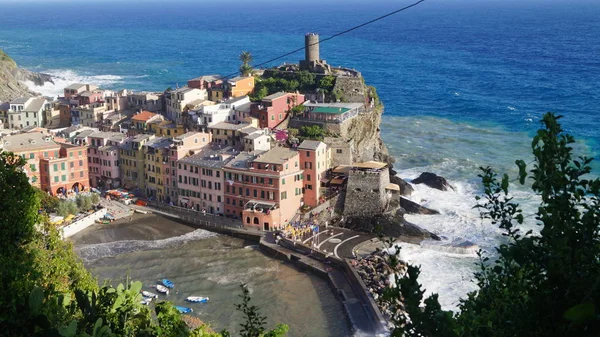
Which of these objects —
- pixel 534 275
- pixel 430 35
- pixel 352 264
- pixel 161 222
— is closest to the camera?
pixel 534 275

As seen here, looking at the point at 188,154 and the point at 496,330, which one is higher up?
the point at 496,330

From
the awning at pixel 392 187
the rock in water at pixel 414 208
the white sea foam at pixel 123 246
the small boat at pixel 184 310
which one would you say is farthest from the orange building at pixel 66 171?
the rock in water at pixel 414 208

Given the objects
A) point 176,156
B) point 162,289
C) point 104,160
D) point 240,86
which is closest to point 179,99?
point 240,86

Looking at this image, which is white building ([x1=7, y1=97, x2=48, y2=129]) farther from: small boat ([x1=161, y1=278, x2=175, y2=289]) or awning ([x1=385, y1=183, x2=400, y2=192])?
awning ([x1=385, y1=183, x2=400, y2=192])

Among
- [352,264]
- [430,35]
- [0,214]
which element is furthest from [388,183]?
[430,35]

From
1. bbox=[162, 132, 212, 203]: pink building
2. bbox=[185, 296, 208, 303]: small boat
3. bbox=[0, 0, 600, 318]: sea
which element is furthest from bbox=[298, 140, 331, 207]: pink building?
bbox=[185, 296, 208, 303]: small boat

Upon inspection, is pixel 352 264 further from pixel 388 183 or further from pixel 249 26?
pixel 249 26
